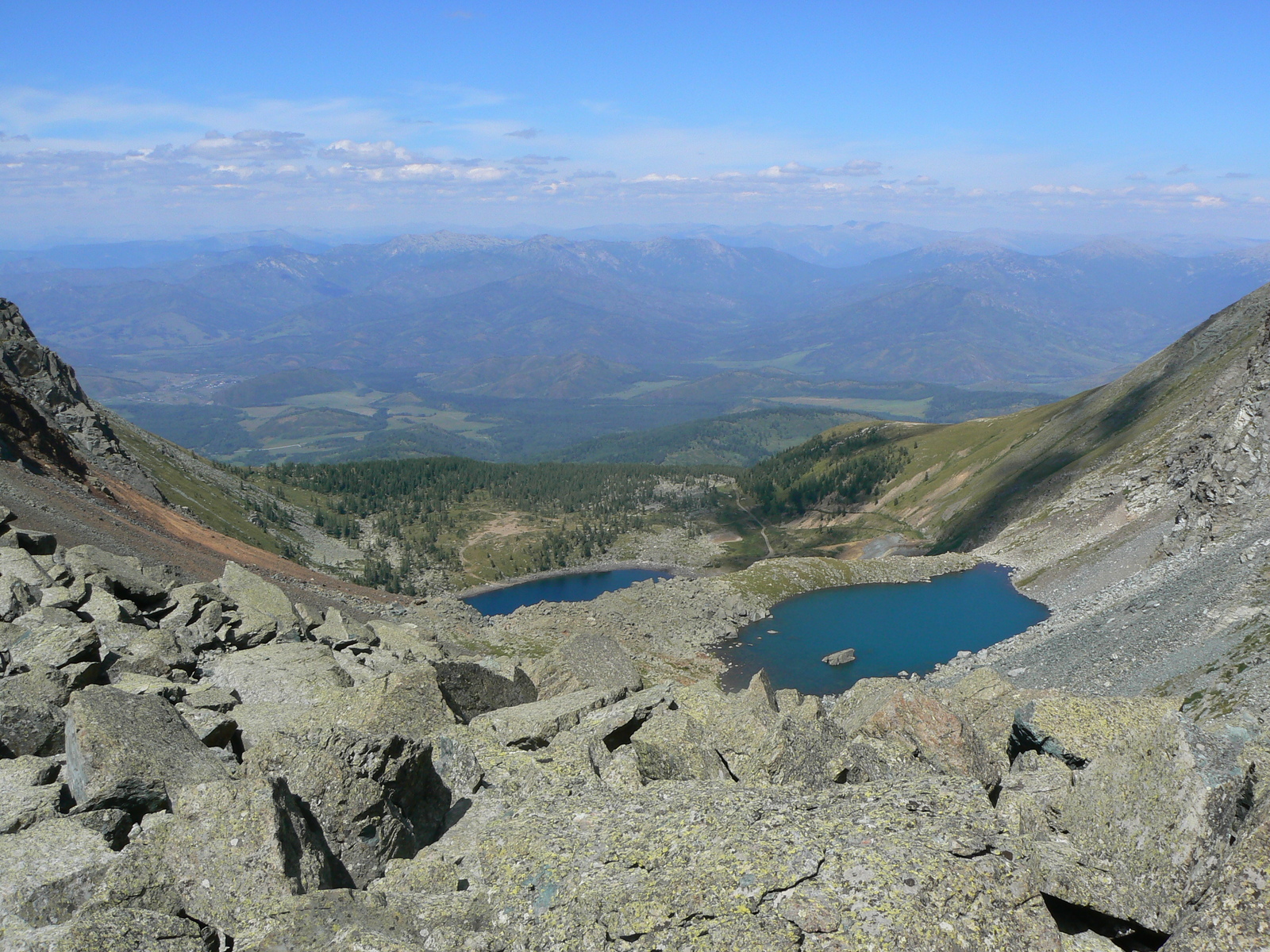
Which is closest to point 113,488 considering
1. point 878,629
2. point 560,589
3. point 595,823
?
point 595,823

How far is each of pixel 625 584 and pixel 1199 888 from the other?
158m

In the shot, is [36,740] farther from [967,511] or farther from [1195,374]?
[1195,374]

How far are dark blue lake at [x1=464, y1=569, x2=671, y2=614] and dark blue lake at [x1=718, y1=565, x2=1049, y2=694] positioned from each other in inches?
2443

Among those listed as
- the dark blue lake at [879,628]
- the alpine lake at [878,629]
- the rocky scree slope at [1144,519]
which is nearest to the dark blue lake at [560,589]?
the alpine lake at [878,629]

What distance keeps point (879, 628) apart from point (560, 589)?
87575 mm

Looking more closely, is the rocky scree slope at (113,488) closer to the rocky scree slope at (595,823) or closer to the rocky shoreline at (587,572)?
the rocky shoreline at (587,572)

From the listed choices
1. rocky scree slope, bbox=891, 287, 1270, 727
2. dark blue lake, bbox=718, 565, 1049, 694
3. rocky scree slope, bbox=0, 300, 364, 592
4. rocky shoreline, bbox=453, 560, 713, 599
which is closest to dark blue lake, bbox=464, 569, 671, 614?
rocky shoreline, bbox=453, 560, 713, 599

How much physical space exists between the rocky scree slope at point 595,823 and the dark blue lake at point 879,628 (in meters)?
58.3

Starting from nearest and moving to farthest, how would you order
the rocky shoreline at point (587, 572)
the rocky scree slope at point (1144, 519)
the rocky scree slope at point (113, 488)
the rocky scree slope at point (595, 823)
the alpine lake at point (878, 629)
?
the rocky scree slope at point (595, 823) < the rocky scree slope at point (1144, 519) < the rocky scree slope at point (113, 488) < the alpine lake at point (878, 629) < the rocky shoreline at point (587, 572)

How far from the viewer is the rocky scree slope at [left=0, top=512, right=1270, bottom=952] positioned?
8.76 meters

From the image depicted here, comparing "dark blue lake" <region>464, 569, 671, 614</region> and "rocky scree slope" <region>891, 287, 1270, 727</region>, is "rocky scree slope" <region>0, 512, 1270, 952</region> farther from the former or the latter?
"dark blue lake" <region>464, 569, 671, 614</region>

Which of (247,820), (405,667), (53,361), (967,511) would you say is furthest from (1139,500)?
(53,361)

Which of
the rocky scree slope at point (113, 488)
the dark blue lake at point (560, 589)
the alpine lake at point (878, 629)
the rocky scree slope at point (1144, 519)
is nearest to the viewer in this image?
the rocky scree slope at point (1144, 519)

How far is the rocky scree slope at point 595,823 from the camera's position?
876cm
